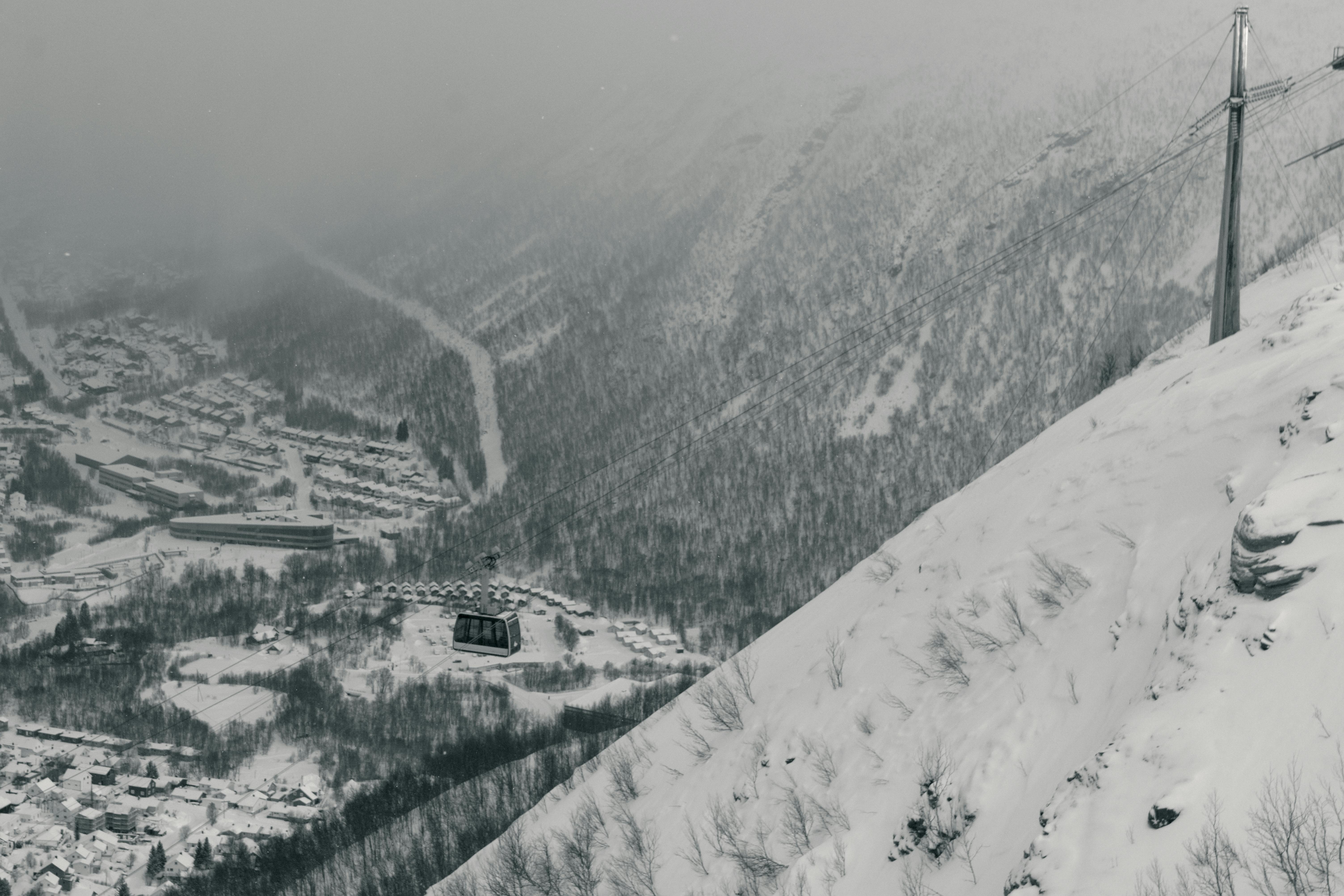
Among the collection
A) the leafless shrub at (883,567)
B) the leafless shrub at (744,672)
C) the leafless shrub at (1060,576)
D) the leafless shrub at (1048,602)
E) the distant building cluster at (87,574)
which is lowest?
the leafless shrub at (1048,602)

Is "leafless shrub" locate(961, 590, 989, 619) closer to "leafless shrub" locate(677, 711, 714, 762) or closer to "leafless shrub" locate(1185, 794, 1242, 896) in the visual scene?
"leafless shrub" locate(677, 711, 714, 762)

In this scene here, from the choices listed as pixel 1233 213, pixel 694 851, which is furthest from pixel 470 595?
pixel 694 851

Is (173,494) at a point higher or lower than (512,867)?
higher

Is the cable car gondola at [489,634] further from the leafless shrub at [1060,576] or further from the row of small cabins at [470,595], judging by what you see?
the row of small cabins at [470,595]

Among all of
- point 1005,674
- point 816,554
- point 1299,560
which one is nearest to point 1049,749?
point 1005,674

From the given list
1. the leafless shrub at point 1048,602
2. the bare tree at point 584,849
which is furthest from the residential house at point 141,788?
the leafless shrub at point 1048,602

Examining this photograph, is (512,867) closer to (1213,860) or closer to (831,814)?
(831,814)
